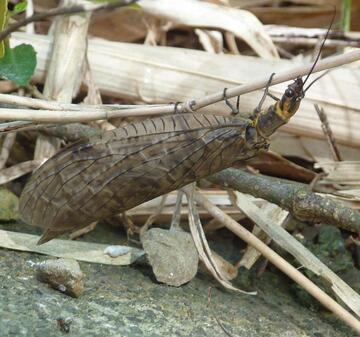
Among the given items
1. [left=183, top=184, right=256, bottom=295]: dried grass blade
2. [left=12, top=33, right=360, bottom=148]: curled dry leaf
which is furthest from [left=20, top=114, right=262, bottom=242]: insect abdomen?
[left=12, top=33, right=360, bottom=148]: curled dry leaf

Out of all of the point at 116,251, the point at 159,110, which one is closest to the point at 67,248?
the point at 116,251

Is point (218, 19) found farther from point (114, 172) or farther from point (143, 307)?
point (143, 307)

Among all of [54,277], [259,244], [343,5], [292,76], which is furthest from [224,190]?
[343,5]

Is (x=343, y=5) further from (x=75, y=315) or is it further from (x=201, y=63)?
(x=75, y=315)

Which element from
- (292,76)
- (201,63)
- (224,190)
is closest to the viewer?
(292,76)

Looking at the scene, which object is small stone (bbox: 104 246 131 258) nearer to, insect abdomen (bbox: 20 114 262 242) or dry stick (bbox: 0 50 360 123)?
insect abdomen (bbox: 20 114 262 242)

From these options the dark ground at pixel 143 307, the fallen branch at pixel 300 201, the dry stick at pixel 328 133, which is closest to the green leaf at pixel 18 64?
the dark ground at pixel 143 307
